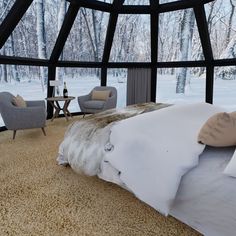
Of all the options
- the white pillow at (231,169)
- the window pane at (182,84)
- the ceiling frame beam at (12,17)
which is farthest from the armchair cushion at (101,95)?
the white pillow at (231,169)

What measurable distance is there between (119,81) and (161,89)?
1.30m

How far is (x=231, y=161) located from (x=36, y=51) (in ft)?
17.4

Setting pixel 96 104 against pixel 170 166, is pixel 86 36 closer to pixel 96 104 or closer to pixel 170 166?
pixel 96 104

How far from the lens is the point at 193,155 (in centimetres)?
158

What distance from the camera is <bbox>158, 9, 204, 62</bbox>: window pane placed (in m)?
6.01

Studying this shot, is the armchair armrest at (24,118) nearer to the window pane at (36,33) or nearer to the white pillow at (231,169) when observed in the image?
the window pane at (36,33)

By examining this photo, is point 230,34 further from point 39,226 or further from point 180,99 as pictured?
point 39,226

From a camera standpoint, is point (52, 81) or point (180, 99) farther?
point (180, 99)

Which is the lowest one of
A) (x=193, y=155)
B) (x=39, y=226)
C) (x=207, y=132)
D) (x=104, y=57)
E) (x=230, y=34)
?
(x=39, y=226)

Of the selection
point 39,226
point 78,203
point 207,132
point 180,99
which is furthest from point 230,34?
point 39,226

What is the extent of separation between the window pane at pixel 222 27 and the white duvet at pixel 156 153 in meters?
4.27

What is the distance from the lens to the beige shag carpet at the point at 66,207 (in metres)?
1.81

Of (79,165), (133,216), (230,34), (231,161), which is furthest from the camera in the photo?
(230,34)

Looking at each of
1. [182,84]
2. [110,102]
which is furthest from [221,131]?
[182,84]
